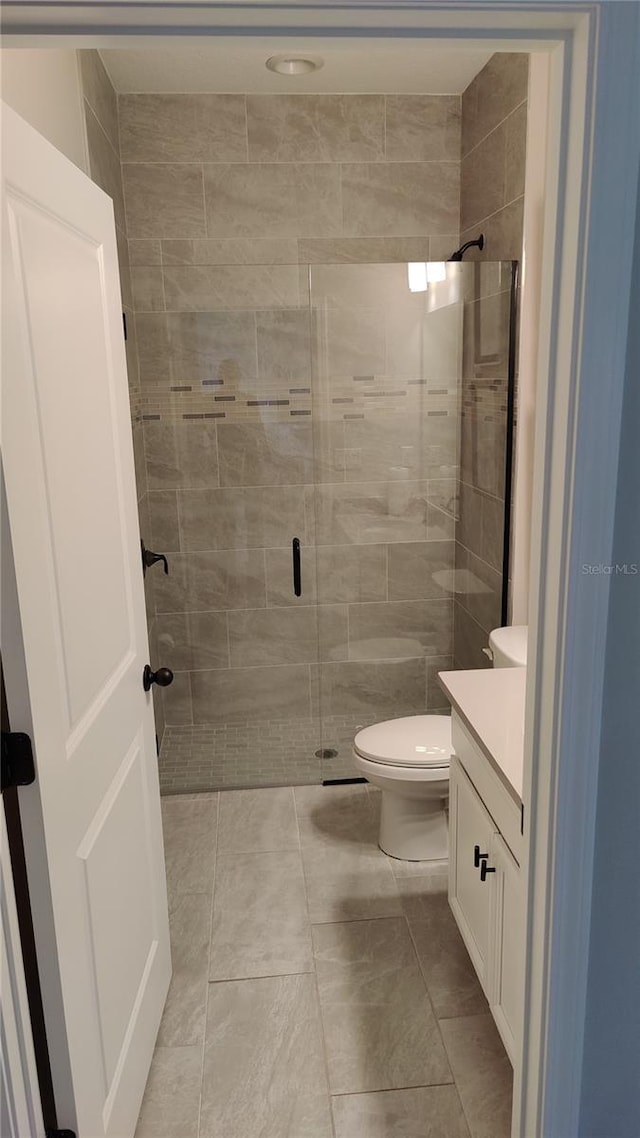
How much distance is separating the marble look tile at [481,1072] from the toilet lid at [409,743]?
735 millimetres

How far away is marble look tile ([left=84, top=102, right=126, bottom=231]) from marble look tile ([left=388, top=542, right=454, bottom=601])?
180cm

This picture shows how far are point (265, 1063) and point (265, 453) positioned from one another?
7.76 feet

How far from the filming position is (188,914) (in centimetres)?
239

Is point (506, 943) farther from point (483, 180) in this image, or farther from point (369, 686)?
point (483, 180)

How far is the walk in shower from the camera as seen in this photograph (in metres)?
3.17

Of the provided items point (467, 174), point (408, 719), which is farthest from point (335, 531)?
point (467, 174)

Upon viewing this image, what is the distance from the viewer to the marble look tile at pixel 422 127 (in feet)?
10.7

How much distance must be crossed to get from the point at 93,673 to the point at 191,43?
1.01 m

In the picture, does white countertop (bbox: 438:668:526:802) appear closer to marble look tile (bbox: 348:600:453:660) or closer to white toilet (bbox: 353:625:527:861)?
white toilet (bbox: 353:625:527:861)

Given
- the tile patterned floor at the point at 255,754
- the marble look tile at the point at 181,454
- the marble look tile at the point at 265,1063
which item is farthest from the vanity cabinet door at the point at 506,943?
the marble look tile at the point at 181,454

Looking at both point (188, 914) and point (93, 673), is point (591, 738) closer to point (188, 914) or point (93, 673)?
point (93, 673)

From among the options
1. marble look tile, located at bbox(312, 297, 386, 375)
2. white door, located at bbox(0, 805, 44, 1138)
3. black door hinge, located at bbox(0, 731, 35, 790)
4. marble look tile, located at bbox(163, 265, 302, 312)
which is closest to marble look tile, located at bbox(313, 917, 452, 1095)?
white door, located at bbox(0, 805, 44, 1138)

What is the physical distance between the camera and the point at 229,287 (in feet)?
10.9

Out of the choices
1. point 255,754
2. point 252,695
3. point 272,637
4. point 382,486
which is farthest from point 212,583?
point 382,486
